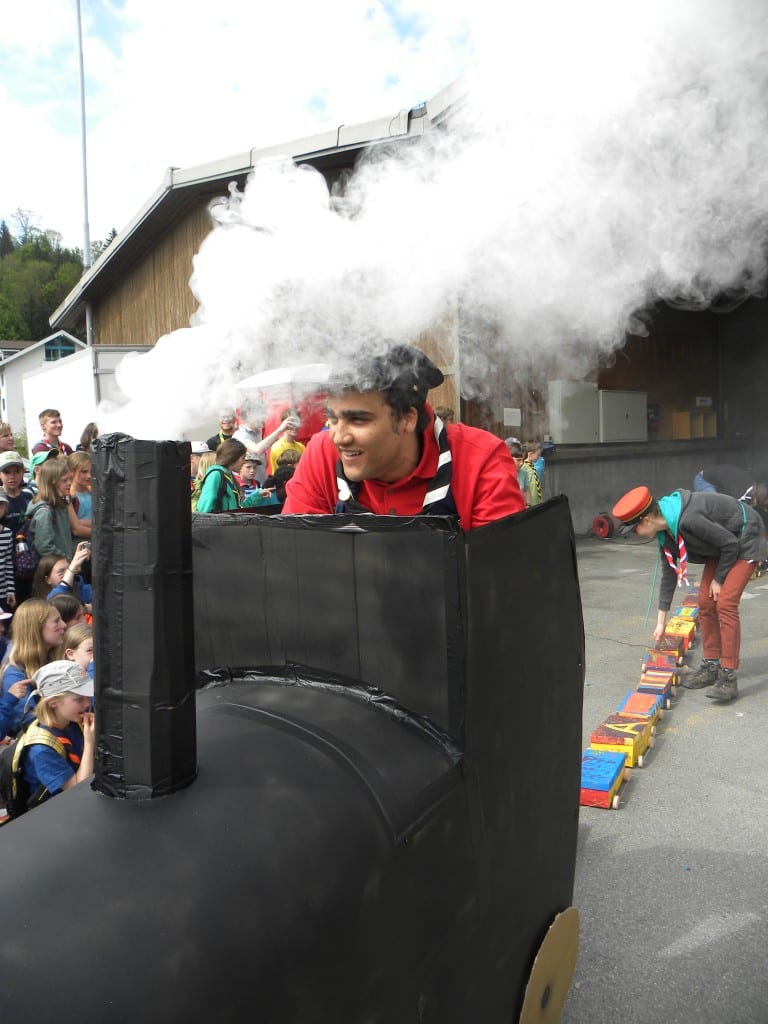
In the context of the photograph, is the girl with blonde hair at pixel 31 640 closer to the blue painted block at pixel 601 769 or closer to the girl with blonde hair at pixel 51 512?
the girl with blonde hair at pixel 51 512

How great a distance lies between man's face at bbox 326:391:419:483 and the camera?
188cm

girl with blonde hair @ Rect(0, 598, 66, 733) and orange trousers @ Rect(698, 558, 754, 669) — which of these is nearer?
girl with blonde hair @ Rect(0, 598, 66, 733)

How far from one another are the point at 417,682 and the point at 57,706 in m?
1.67

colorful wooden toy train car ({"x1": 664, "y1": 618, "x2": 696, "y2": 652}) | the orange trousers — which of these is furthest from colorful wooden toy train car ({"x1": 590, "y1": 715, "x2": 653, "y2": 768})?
colorful wooden toy train car ({"x1": 664, "y1": 618, "x2": 696, "y2": 652})

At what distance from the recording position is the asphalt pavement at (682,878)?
226 cm

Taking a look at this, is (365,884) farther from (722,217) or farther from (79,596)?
(722,217)

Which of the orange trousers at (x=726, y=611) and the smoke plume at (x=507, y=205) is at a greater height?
the smoke plume at (x=507, y=205)

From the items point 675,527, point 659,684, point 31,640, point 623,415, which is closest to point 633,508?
point 675,527

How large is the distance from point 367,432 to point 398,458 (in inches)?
6.1

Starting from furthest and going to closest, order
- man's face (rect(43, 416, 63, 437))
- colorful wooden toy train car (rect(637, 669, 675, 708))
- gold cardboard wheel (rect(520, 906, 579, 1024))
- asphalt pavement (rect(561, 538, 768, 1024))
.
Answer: man's face (rect(43, 416, 63, 437)) → colorful wooden toy train car (rect(637, 669, 675, 708)) → asphalt pavement (rect(561, 538, 768, 1024)) → gold cardboard wheel (rect(520, 906, 579, 1024))

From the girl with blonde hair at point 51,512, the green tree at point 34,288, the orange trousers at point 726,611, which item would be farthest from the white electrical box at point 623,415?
the green tree at point 34,288

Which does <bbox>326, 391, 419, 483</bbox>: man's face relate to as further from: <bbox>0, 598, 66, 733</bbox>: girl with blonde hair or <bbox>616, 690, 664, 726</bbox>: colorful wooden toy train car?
<bbox>616, 690, 664, 726</bbox>: colorful wooden toy train car

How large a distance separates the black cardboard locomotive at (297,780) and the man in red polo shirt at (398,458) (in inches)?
10.4

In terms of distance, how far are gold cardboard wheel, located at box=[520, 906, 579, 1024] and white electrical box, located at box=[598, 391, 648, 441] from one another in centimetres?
1106
